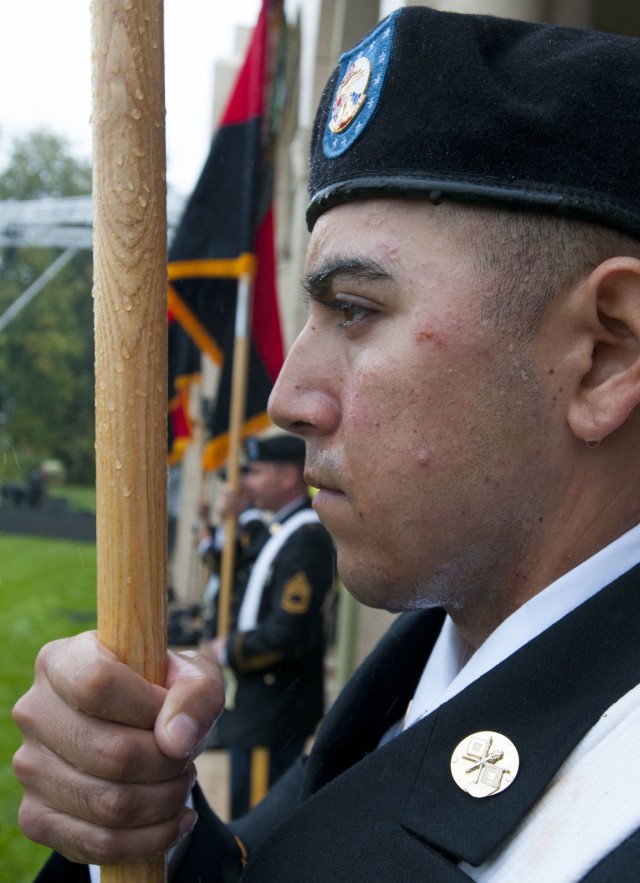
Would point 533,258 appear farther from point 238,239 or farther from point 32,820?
point 238,239

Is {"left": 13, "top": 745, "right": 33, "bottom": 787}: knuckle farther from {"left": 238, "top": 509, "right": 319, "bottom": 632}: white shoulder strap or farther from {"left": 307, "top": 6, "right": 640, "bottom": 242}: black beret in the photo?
{"left": 238, "top": 509, "right": 319, "bottom": 632}: white shoulder strap

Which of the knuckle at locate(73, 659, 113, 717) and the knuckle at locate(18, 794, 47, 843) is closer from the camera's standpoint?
the knuckle at locate(73, 659, 113, 717)

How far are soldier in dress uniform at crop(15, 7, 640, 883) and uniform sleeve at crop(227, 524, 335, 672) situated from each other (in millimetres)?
3735

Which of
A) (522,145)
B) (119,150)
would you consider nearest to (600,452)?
(522,145)

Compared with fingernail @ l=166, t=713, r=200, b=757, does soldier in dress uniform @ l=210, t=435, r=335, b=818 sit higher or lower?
lower

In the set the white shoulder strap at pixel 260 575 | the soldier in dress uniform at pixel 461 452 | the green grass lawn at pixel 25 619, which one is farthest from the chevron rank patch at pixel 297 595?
the soldier in dress uniform at pixel 461 452

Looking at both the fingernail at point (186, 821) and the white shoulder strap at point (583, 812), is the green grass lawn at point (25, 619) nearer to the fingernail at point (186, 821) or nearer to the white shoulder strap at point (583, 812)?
the fingernail at point (186, 821)

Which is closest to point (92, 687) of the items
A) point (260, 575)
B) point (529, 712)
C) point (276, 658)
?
point (529, 712)

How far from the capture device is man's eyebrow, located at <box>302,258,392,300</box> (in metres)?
1.35

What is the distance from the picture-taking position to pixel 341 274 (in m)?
1.39

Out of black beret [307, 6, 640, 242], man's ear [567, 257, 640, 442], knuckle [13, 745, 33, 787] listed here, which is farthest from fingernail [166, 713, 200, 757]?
black beret [307, 6, 640, 242]

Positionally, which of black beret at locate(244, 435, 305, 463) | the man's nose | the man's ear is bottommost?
black beret at locate(244, 435, 305, 463)

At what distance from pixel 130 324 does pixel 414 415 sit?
435 mm

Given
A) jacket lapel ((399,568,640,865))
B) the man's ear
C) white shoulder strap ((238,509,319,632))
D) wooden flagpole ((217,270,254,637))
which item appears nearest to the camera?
jacket lapel ((399,568,640,865))
